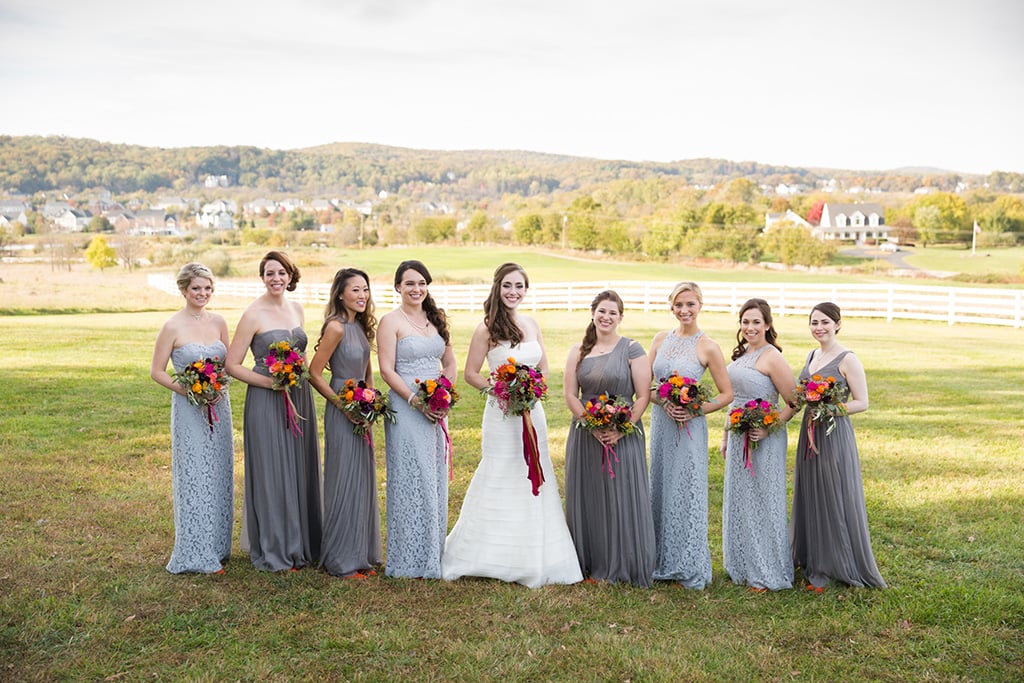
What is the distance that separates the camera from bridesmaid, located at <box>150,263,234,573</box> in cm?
668

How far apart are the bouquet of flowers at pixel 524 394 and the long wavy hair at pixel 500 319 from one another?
0.22 metres

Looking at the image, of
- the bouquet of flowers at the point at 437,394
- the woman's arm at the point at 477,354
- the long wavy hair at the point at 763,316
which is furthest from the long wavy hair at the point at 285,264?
the long wavy hair at the point at 763,316

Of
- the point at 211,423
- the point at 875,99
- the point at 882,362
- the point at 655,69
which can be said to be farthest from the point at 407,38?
the point at 211,423

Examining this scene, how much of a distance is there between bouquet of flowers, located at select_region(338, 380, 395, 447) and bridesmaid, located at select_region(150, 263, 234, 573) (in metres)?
1.00

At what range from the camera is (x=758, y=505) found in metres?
6.49

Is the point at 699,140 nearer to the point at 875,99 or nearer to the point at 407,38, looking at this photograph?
the point at 875,99

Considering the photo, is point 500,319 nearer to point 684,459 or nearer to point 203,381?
point 684,459

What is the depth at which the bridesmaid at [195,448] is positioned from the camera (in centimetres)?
668

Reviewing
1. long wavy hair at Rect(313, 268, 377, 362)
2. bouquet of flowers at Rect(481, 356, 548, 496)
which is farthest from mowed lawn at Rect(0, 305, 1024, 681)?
long wavy hair at Rect(313, 268, 377, 362)

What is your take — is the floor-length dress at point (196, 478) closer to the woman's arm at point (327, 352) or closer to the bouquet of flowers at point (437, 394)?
the woman's arm at point (327, 352)

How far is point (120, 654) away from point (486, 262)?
79.4 meters

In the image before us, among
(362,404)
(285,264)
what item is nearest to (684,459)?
(362,404)

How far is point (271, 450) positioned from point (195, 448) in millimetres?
587

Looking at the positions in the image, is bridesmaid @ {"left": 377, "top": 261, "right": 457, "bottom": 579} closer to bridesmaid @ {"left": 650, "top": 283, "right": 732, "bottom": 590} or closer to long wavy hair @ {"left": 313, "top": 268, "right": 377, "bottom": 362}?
long wavy hair @ {"left": 313, "top": 268, "right": 377, "bottom": 362}
